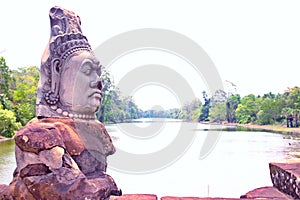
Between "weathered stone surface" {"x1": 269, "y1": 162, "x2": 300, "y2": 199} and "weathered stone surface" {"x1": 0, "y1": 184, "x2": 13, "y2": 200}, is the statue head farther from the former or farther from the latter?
"weathered stone surface" {"x1": 269, "y1": 162, "x2": 300, "y2": 199}

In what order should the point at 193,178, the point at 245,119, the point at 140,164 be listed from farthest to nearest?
the point at 245,119 < the point at 193,178 < the point at 140,164

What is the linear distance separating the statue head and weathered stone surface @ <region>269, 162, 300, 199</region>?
63.5 inches

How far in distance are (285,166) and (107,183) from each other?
1513 millimetres

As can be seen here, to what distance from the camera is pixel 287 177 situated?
2.73 m

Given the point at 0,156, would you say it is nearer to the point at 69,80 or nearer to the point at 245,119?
the point at 69,80

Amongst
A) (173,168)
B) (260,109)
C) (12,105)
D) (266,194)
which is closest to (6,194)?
(266,194)

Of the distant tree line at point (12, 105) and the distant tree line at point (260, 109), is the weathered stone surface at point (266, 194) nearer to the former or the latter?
the distant tree line at point (12, 105)

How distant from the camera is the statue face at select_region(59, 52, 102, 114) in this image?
2.61 m

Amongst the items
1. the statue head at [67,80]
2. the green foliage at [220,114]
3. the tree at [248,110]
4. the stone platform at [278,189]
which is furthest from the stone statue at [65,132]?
the tree at [248,110]

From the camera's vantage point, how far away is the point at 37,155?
229 cm

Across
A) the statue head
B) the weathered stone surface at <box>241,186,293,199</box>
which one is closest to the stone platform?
the weathered stone surface at <box>241,186,293,199</box>

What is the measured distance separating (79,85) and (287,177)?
1.80 m

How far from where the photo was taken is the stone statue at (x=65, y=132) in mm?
2248

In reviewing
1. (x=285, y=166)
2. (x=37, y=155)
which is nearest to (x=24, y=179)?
(x=37, y=155)
